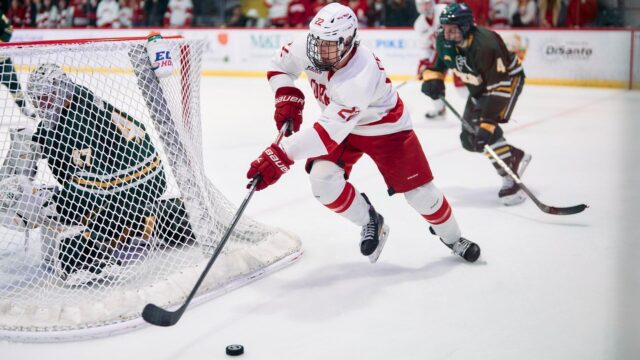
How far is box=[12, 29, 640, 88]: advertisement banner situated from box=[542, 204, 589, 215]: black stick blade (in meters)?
4.26

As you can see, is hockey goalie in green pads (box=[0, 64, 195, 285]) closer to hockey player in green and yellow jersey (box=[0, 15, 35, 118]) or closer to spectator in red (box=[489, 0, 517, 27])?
hockey player in green and yellow jersey (box=[0, 15, 35, 118])

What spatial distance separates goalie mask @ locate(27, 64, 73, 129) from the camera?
260 centimetres

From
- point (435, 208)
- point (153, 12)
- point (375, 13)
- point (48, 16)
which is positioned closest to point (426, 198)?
point (435, 208)

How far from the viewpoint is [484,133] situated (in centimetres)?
388

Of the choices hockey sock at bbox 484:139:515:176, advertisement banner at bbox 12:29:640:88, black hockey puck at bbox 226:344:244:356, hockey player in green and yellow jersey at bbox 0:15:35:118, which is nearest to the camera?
black hockey puck at bbox 226:344:244:356

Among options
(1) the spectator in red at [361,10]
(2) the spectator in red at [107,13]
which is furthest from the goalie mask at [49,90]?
(2) the spectator in red at [107,13]

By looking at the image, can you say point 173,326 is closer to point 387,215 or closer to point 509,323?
point 509,323

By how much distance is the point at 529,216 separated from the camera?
376cm

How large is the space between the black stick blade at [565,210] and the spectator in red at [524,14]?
514cm

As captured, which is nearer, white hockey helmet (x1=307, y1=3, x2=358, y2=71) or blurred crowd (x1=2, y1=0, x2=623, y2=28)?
white hockey helmet (x1=307, y1=3, x2=358, y2=71)

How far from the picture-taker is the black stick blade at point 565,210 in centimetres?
356

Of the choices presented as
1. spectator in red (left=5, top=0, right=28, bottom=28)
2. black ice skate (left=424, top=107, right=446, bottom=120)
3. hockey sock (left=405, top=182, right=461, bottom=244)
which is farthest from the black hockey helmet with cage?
spectator in red (left=5, top=0, right=28, bottom=28)

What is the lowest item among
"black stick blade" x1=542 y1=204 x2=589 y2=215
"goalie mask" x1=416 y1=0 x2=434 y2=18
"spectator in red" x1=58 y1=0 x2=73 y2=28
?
"spectator in red" x1=58 y1=0 x2=73 y2=28

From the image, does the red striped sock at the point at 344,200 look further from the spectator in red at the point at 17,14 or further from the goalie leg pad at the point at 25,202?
the spectator in red at the point at 17,14
